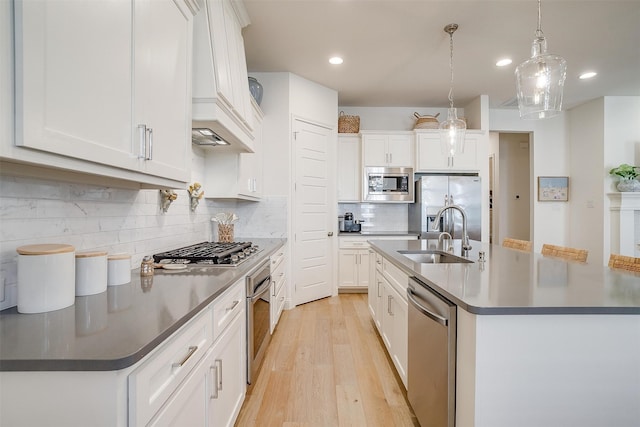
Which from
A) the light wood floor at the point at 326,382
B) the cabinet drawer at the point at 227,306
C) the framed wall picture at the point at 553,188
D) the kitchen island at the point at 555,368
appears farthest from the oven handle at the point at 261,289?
the framed wall picture at the point at 553,188

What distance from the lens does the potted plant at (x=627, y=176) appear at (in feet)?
14.1

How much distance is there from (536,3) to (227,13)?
2450 mm

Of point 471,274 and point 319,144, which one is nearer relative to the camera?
point 471,274

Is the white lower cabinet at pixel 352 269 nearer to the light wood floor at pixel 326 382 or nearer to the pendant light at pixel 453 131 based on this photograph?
the light wood floor at pixel 326 382

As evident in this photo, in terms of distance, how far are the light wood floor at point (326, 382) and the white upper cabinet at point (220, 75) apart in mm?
1731

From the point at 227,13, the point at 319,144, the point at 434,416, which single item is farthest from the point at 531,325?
the point at 319,144

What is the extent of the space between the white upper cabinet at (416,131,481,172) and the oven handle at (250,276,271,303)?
10.2 feet

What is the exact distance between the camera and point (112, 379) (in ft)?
2.22

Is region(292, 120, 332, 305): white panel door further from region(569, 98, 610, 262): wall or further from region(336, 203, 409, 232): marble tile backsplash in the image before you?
region(569, 98, 610, 262): wall

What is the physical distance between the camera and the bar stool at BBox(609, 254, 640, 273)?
1680 mm

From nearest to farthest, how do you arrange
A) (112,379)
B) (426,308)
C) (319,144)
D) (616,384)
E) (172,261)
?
1. (112,379)
2. (616,384)
3. (426,308)
4. (172,261)
5. (319,144)

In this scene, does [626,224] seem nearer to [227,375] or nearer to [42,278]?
[227,375]

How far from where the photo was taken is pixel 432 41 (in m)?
3.05

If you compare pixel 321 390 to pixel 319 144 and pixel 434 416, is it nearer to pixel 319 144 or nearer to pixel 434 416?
pixel 434 416
